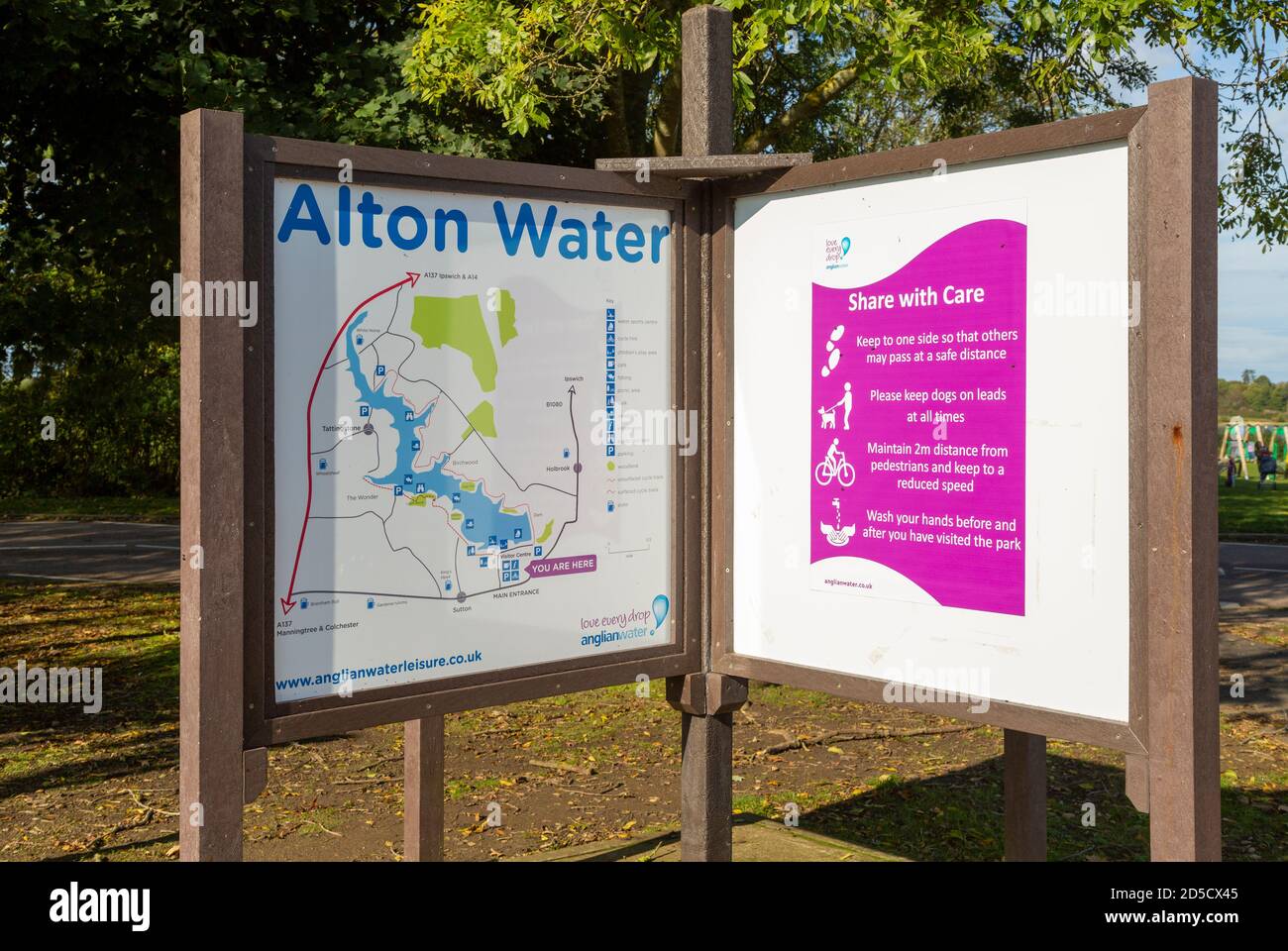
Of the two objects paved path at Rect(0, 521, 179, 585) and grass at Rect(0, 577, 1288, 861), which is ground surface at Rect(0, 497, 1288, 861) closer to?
grass at Rect(0, 577, 1288, 861)

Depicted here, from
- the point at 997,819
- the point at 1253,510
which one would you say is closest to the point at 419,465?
the point at 997,819

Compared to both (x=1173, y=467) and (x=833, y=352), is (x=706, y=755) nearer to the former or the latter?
(x=833, y=352)

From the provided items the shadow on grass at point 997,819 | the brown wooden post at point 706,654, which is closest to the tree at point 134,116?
the brown wooden post at point 706,654

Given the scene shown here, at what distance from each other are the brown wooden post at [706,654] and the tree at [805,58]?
10.0ft

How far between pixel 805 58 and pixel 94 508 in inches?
865

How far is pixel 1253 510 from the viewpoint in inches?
1085

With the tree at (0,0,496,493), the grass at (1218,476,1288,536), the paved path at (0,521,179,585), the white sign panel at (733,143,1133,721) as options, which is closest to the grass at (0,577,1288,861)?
the white sign panel at (733,143,1133,721)

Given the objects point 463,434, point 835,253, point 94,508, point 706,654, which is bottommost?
point 94,508

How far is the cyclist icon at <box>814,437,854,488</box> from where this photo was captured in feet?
12.5

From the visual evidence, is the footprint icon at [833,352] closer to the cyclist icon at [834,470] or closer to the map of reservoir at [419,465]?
the cyclist icon at [834,470]

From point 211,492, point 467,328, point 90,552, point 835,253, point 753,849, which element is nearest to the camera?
point 211,492

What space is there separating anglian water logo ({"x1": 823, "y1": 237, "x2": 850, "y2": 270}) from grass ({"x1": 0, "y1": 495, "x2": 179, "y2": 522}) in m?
23.5

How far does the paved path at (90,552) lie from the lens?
17109 mm

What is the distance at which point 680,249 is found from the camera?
417cm
